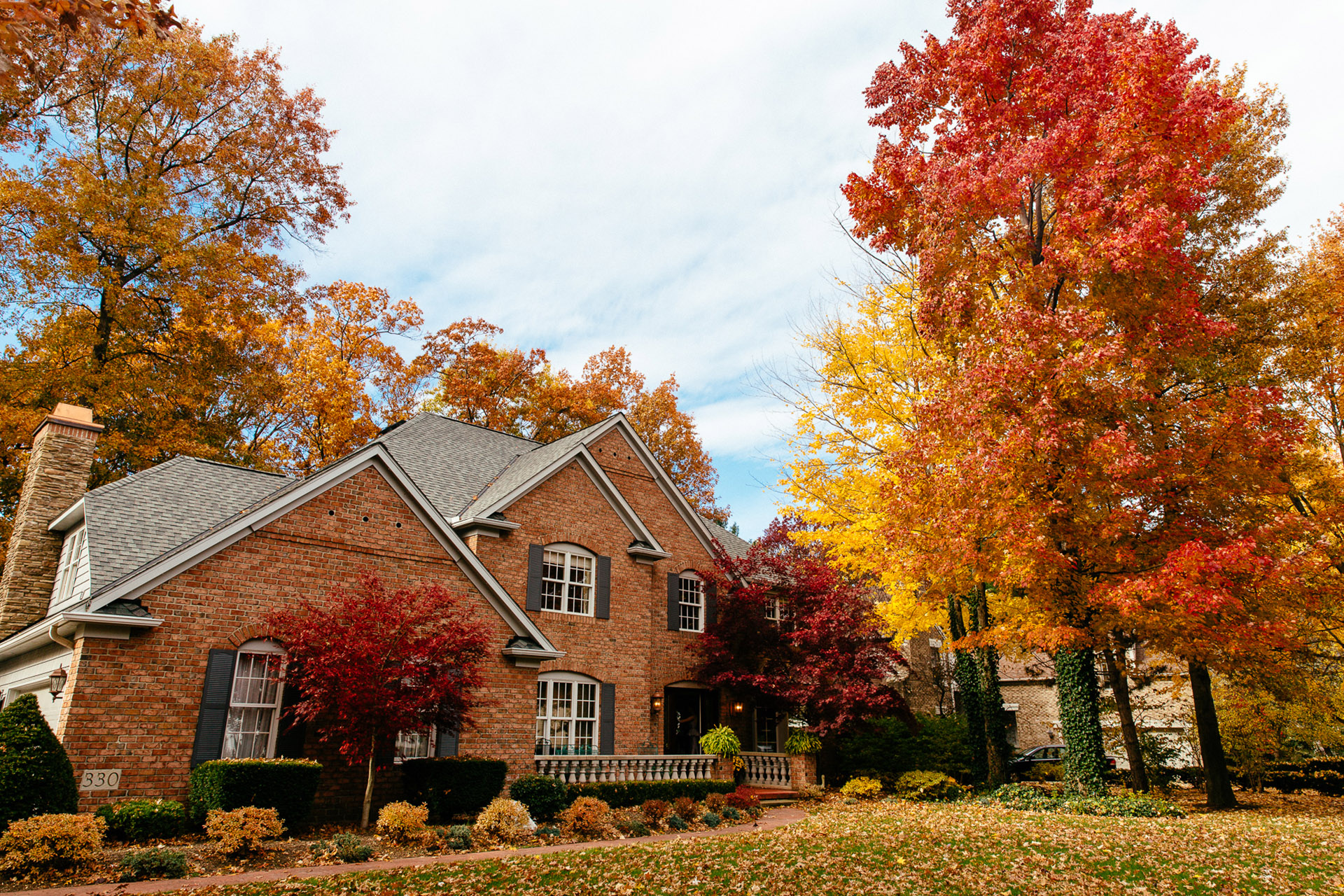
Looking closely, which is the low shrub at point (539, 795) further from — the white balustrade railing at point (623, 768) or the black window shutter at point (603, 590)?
the black window shutter at point (603, 590)

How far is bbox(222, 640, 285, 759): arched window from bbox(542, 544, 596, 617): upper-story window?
7.31 m

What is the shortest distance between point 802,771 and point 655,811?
303 inches

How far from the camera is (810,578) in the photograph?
22391 millimetres

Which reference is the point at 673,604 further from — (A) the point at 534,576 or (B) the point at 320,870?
(B) the point at 320,870

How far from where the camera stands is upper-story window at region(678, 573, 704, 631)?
23.2 m

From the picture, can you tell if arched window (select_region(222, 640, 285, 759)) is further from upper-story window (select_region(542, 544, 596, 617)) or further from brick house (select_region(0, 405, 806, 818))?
upper-story window (select_region(542, 544, 596, 617))

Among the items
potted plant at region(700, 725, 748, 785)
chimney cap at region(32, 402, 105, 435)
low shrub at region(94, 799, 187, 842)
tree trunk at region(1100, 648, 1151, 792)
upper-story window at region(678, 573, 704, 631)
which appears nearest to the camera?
low shrub at region(94, 799, 187, 842)

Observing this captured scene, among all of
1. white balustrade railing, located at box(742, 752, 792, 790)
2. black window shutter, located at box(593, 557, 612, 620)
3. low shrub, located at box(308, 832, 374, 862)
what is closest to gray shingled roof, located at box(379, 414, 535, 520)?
black window shutter, located at box(593, 557, 612, 620)

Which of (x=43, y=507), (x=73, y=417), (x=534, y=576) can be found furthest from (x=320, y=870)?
(x=73, y=417)

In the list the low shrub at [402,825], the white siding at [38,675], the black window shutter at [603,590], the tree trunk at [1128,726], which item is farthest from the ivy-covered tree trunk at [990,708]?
the white siding at [38,675]

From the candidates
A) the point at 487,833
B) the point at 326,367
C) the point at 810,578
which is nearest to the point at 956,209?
the point at 810,578

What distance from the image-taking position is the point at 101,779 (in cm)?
1132

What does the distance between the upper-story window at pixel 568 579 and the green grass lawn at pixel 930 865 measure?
347 inches

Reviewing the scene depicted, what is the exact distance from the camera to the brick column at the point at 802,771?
20.8m
